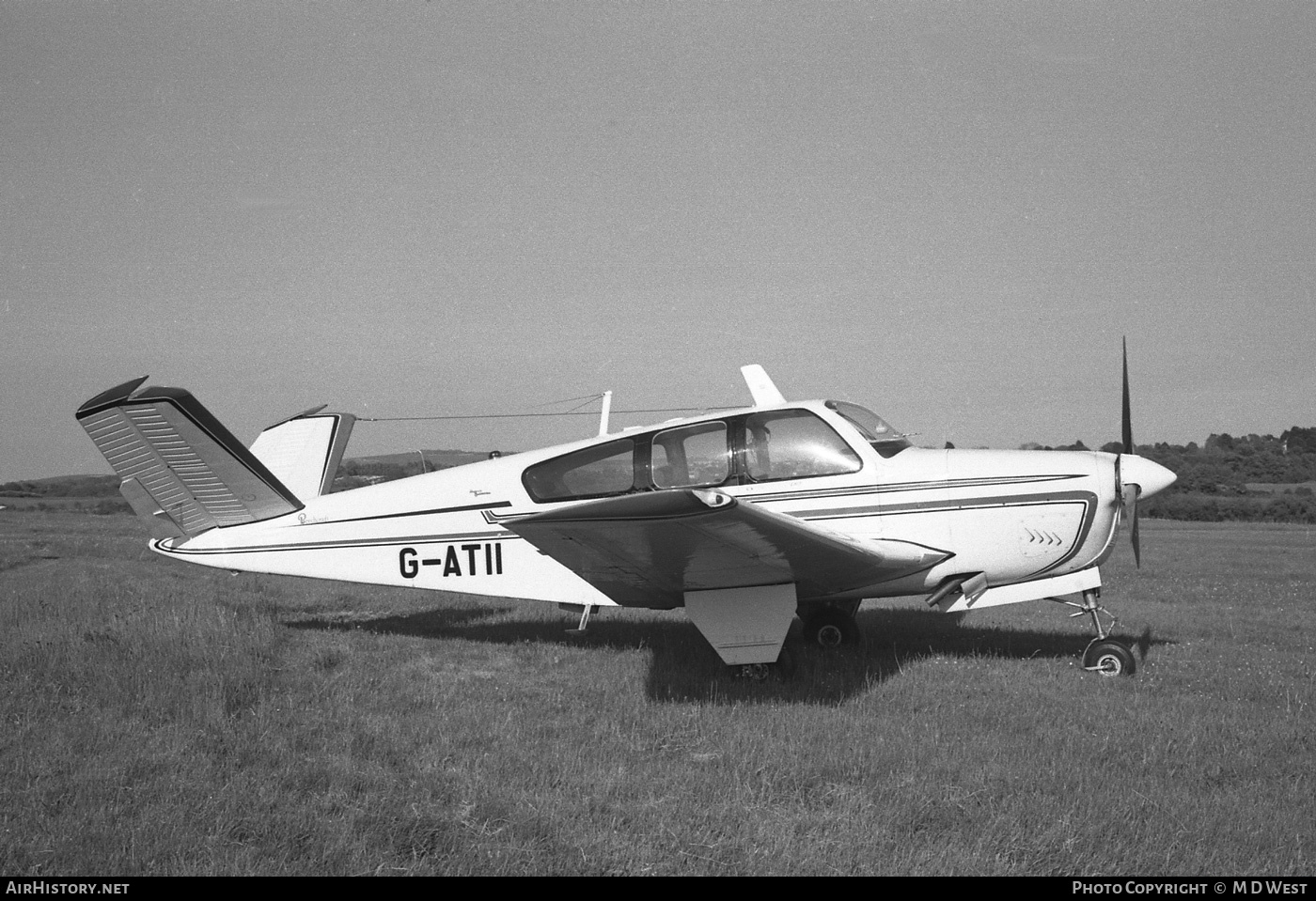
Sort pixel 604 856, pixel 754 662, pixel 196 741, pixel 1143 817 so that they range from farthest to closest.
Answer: pixel 754 662 → pixel 196 741 → pixel 1143 817 → pixel 604 856

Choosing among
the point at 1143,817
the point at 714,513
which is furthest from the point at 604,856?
the point at 1143,817

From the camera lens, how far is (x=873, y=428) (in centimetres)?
734

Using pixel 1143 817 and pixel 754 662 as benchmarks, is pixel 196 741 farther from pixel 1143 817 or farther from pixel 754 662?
pixel 1143 817

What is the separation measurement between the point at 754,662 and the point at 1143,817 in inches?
111

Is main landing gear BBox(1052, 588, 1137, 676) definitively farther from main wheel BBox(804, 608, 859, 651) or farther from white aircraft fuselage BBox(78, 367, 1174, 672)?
main wheel BBox(804, 608, 859, 651)

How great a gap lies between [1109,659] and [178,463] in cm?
827

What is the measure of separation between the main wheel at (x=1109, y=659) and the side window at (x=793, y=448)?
92.7 inches

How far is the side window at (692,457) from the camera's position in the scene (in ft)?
23.3

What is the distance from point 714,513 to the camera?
4977 mm

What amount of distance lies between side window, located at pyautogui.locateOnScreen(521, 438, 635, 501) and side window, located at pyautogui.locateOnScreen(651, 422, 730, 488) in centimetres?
26

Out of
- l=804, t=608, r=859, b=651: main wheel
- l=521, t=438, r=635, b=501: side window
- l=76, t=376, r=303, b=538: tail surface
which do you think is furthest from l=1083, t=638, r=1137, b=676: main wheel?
l=76, t=376, r=303, b=538: tail surface

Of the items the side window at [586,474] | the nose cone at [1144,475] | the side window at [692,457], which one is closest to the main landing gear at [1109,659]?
the nose cone at [1144,475]

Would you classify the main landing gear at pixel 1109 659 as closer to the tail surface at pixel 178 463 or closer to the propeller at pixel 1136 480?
the propeller at pixel 1136 480

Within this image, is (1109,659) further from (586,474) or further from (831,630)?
(586,474)
